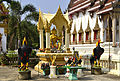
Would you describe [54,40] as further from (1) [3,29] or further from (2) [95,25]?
(1) [3,29]

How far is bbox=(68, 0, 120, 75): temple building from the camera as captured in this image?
2303 centimetres

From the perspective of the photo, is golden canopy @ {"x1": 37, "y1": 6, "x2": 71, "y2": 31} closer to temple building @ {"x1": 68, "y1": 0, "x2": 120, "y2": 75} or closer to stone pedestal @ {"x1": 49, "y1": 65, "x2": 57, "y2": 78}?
stone pedestal @ {"x1": 49, "y1": 65, "x2": 57, "y2": 78}

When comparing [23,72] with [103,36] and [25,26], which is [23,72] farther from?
[103,36]

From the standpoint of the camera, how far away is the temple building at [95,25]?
23031 mm

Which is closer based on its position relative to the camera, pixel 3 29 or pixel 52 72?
pixel 52 72

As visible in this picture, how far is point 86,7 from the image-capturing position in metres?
33.2

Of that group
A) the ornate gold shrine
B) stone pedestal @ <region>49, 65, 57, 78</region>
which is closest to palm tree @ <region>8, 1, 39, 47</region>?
the ornate gold shrine

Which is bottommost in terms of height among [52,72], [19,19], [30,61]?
[30,61]

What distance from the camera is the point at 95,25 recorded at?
2977 cm

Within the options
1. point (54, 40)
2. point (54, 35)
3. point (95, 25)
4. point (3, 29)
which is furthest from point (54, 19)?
point (3, 29)

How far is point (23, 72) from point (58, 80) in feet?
6.70

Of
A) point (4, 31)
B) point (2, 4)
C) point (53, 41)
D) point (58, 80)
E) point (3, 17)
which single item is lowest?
point (58, 80)

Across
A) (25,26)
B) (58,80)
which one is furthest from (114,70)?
(25,26)

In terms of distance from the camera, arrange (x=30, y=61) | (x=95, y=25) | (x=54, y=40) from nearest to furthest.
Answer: (x=54, y=40) < (x=30, y=61) < (x=95, y=25)
